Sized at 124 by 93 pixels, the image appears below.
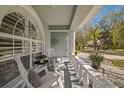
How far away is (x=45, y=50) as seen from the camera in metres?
8.49

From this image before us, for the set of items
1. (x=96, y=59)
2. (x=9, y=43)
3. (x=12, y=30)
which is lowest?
(x=96, y=59)

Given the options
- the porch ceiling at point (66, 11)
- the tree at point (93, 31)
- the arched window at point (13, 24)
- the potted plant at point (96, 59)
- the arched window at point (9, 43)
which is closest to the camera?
the arched window at point (9, 43)

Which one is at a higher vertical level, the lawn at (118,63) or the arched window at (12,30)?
the arched window at (12,30)

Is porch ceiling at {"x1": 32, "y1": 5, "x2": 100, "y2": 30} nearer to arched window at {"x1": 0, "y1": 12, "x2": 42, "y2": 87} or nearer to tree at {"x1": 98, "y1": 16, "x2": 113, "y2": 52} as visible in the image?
arched window at {"x1": 0, "y1": 12, "x2": 42, "y2": 87}

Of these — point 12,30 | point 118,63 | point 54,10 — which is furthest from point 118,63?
point 12,30

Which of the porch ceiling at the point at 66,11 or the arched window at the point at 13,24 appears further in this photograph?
the porch ceiling at the point at 66,11

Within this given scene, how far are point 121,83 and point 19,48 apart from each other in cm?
345

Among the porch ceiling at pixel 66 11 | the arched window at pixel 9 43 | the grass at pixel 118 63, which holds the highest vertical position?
the porch ceiling at pixel 66 11

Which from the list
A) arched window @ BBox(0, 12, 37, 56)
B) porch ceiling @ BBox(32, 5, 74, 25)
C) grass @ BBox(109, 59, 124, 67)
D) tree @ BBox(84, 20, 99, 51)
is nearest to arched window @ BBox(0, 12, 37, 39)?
arched window @ BBox(0, 12, 37, 56)

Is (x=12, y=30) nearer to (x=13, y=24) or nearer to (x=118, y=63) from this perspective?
(x=13, y=24)

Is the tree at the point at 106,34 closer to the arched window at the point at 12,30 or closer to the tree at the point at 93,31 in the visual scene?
the tree at the point at 93,31

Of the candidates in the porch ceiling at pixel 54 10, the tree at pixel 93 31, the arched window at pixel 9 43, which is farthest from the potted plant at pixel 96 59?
the arched window at pixel 9 43
